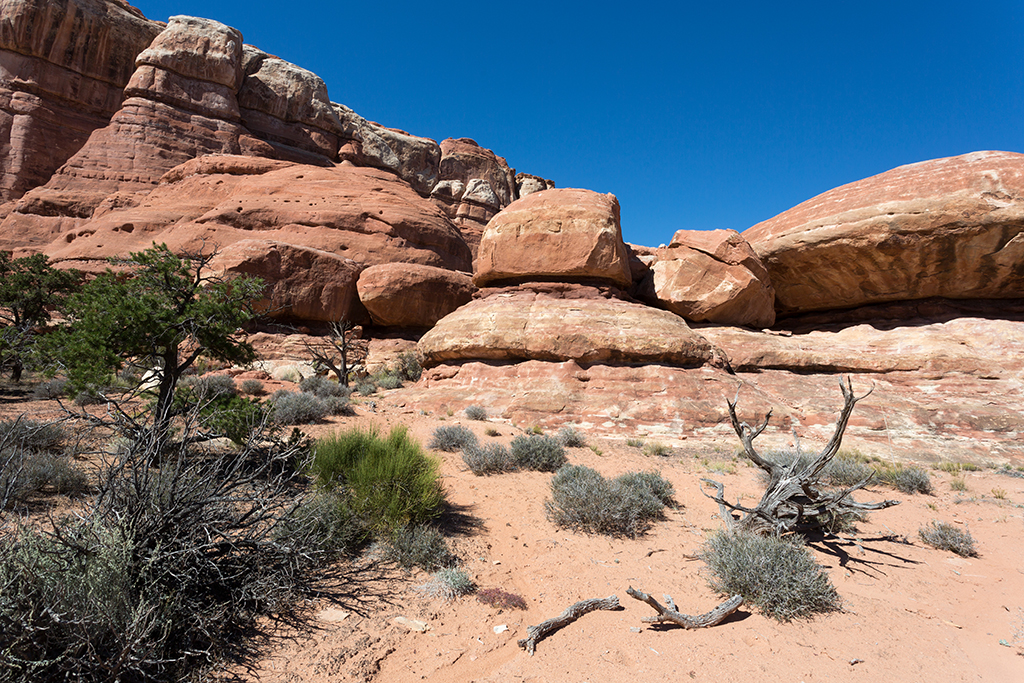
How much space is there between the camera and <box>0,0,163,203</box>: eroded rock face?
25344mm

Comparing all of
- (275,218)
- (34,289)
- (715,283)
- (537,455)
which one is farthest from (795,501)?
(34,289)

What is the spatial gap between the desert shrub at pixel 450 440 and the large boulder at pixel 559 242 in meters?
6.08

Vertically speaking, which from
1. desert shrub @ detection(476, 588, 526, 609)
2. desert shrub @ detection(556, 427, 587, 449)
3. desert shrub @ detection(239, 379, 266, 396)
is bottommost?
desert shrub @ detection(239, 379, 266, 396)

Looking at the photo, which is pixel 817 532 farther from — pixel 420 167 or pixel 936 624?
pixel 420 167

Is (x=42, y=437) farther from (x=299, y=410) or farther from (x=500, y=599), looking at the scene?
(x=500, y=599)

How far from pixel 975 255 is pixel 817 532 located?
1174 centimetres

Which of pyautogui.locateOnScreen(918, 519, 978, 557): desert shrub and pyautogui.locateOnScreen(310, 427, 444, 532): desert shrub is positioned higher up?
pyautogui.locateOnScreen(918, 519, 978, 557): desert shrub

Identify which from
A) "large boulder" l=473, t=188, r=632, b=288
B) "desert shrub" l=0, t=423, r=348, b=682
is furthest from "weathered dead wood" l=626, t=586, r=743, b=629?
"large boulder" l=473, t=188, r=632, b=288

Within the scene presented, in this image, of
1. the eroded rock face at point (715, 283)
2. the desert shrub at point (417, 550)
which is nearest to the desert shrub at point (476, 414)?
the desert shrub at point (417, 550)

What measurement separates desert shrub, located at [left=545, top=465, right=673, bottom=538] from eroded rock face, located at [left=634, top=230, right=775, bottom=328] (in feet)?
27.4

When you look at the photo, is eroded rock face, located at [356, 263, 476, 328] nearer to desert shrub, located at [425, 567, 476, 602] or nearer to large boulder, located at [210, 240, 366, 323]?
large boulder, located at [210, 240, 366, 323]

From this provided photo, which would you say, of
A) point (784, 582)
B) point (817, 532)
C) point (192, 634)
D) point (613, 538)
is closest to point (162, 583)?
point (192, 634)

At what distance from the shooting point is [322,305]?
59.0 feet

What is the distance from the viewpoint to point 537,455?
766cm
